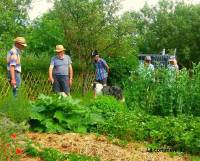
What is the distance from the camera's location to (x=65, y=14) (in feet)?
67.9

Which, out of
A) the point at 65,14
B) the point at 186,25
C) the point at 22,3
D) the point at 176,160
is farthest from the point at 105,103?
the point at 186,25

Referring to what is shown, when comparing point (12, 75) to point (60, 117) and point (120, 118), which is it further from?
point (120, 118)

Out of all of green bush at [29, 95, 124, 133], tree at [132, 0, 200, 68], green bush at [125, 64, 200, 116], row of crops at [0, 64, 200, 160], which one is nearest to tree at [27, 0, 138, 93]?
green bush at [125, 64, 200, 116]

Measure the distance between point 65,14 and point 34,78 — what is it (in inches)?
149

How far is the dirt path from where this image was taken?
7.50m

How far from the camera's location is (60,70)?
A: 516 inches

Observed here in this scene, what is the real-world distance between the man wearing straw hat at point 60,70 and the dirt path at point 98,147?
184 inches

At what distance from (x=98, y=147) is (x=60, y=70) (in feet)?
18.2

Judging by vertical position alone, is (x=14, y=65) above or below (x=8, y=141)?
above

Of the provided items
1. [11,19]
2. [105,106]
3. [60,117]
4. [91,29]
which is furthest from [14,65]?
[11,19]

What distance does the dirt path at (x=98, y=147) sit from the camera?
750 cm

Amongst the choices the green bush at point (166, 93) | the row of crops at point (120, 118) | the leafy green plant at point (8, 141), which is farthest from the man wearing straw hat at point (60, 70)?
the leafy green plant at point (8, 141)

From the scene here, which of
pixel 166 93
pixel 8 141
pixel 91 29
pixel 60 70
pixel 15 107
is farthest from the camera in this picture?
pixel 91 29

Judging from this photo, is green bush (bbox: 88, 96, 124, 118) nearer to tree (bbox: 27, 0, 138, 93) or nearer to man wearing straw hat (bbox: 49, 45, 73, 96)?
man wearing straw hat (bbox: 49, 45, 73, 96)
